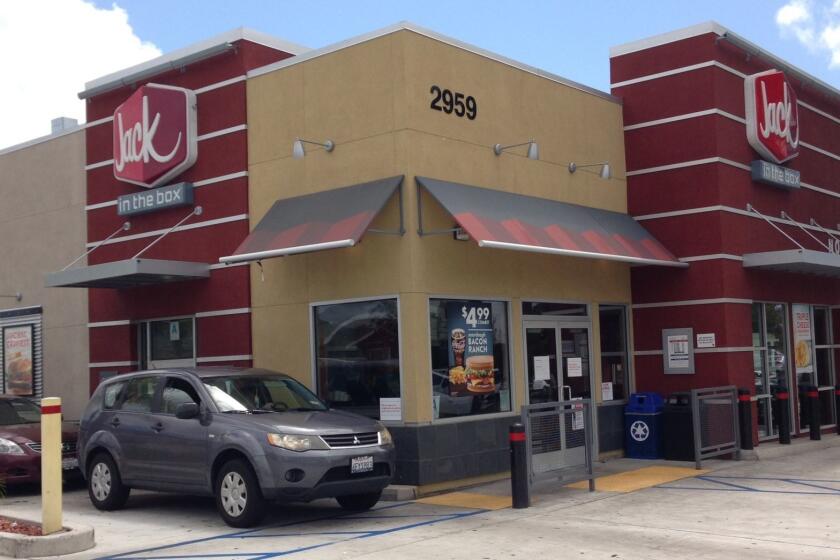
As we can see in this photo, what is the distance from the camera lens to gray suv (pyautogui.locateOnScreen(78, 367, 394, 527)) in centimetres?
1062

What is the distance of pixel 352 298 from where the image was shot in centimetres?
1375

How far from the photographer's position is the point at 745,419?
15.9m

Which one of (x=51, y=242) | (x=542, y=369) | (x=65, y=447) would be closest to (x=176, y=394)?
(x=65, y=447)

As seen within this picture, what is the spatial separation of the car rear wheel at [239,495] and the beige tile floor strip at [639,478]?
15.2ft

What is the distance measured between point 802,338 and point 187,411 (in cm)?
1257

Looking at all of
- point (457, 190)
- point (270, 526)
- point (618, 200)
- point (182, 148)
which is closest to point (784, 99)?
point (618, 200)

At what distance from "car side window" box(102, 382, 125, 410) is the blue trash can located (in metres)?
8.17

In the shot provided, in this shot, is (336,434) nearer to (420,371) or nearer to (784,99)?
(420,371)

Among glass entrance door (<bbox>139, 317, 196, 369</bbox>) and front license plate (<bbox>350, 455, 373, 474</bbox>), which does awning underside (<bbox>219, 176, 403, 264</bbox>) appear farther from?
glass entrance door (<bbox>139, 317, 196, 369</bbox>)

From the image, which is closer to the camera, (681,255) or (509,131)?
(509,131)

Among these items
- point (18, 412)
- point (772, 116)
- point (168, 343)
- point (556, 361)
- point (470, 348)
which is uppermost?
point (772, 116)

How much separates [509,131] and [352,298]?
3.68 m

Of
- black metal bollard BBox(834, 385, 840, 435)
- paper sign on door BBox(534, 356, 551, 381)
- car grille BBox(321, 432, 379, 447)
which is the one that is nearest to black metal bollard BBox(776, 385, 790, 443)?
black metal bollard BBox(834, 385, 840, 435)

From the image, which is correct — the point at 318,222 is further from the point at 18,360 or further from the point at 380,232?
the point at 18,360
